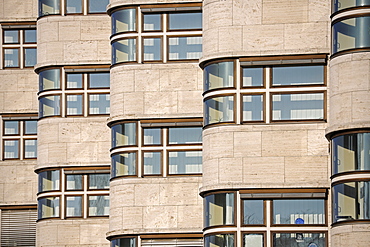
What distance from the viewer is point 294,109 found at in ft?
134

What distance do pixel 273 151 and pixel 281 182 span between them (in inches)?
35.4

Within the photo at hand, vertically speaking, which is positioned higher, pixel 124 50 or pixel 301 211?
pixel 124 50

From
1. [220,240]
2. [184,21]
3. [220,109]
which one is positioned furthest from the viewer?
[184,21]

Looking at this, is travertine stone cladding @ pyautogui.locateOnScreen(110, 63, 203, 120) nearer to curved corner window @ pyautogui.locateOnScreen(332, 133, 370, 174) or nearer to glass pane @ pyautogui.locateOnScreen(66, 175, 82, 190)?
glass pane @ pyautogui.locateOnScreen(66, 175, 82, 190)

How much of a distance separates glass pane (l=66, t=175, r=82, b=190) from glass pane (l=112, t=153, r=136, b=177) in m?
3.86

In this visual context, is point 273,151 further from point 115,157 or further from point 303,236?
point 115,157

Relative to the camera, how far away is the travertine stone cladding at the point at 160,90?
45406mm

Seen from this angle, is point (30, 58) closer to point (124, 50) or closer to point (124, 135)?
point (124, 50)

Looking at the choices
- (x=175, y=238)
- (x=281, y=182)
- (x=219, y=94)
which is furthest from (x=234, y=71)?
(x=175, y=238)

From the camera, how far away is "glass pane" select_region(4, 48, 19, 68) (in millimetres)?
55844

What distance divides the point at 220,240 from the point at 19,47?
59.3 ft

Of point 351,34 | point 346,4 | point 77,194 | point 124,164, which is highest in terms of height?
point 346,4

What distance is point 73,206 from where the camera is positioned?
4909 cm

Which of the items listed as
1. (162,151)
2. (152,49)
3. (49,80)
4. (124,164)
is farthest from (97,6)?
(162,151)
